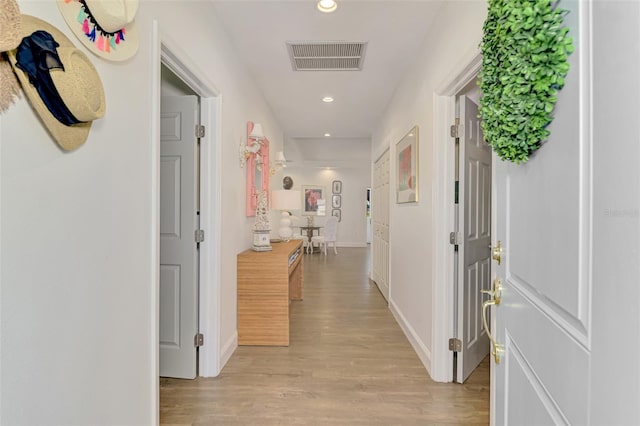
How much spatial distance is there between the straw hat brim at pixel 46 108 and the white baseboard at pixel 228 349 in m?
1.96

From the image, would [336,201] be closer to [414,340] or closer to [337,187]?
[337,187]

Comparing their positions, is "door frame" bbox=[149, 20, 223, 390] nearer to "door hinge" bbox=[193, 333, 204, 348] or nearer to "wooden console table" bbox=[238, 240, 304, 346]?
"door hinge" bbox=[193, 333, 204, 348]

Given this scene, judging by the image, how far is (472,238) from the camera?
7.72ft

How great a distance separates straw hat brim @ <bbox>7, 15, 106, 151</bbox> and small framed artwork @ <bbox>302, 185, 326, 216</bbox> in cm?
897

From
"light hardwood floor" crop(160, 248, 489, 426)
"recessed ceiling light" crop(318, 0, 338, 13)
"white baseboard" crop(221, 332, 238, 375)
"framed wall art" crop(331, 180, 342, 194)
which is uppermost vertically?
"recessed ceiling light" crop(318, 0, 338, 13)

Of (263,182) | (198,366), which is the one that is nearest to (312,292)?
(263,182)

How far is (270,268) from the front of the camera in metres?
2.80

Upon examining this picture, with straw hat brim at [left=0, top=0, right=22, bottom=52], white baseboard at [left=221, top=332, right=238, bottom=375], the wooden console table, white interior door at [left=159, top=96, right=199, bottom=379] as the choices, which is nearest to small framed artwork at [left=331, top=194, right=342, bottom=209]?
the wooden console table

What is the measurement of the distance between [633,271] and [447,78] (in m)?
1.95

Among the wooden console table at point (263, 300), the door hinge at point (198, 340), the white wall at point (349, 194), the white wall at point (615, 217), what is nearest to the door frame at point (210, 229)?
the door hinge at point (198, 340)

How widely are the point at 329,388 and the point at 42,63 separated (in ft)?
7.39

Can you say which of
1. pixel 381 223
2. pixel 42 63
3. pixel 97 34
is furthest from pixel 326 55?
pixel 381 223

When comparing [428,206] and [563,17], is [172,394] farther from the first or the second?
[563,17]

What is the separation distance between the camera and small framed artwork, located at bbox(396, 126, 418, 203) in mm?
2809
